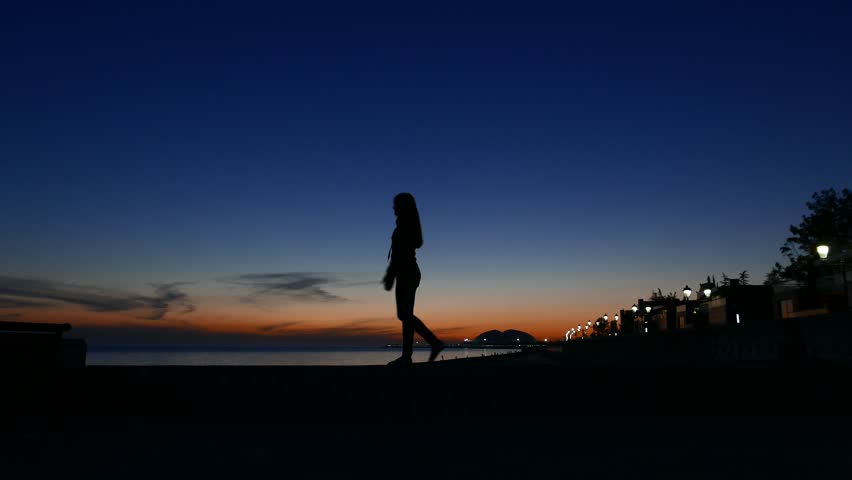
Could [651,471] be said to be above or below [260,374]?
below

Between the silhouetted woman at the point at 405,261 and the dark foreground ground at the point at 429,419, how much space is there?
1124mm

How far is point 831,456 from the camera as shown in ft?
16.7

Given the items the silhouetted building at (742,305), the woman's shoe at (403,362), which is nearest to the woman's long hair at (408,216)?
the woman's shoe at (403,362)

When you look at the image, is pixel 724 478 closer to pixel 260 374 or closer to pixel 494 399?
pixel 494 399

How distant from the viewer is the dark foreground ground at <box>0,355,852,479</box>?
502cm

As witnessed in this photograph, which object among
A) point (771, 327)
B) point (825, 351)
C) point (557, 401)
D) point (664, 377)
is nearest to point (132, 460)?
point (557, 401)

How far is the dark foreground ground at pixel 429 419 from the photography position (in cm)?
502

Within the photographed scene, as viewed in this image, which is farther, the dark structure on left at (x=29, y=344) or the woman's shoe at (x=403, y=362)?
the woman's shoe at (x=403, y=362)

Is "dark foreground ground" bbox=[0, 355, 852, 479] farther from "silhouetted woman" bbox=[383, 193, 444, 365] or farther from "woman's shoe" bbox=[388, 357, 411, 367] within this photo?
"silhouetted woman" bbox=[383, 193, 444, 365]

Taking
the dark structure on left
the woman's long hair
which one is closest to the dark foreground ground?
the dark structure on left

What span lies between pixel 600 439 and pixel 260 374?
11.0 ft

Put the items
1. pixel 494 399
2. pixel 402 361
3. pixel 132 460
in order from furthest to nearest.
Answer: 1. pixel 402 361
2. pixel 494 399
3. pixel 132 460

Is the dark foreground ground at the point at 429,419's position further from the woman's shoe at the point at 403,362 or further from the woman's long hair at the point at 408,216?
the woman's long hair at the point at 408,216

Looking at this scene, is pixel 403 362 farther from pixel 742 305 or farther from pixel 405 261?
pixel 742 305
